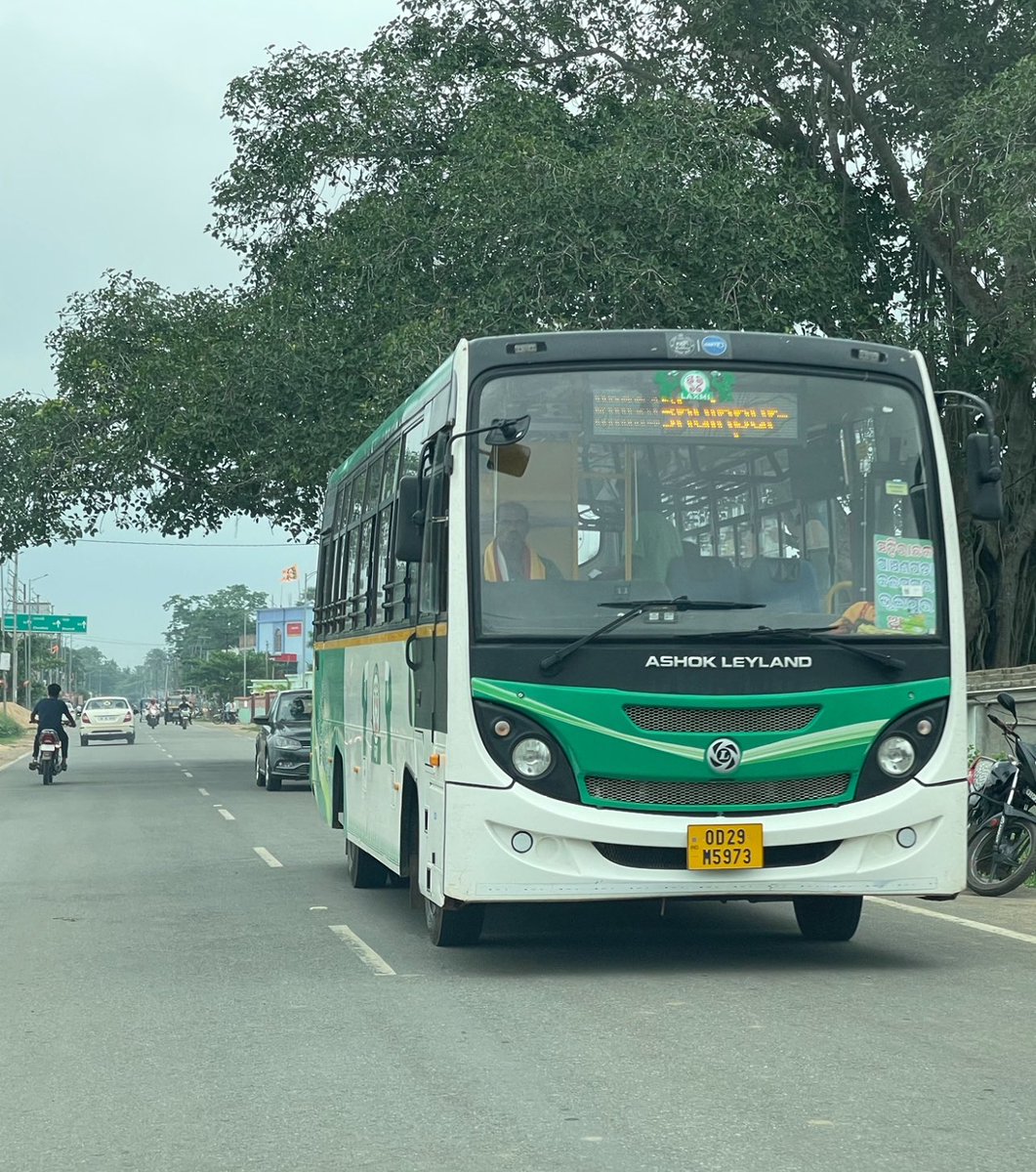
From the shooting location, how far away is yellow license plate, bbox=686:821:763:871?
862 cm

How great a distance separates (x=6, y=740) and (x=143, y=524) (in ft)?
117

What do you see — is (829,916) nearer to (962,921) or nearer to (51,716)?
(962,921)

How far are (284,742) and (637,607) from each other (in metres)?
20.9

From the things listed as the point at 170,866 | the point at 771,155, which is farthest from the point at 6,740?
the point at 170,866

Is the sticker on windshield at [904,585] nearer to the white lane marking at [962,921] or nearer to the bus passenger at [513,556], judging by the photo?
the bus passenger at [513,556]

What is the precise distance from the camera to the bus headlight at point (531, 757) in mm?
8680

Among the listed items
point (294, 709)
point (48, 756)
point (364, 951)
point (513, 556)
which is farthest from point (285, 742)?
point (513, 556)

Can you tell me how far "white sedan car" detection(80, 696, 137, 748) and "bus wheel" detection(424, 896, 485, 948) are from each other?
51970 mm

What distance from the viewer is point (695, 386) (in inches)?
362

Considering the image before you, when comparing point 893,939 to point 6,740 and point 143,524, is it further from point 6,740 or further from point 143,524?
point 6,740

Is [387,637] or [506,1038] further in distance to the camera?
[387,637]

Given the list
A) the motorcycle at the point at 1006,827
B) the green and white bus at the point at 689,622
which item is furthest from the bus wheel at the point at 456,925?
the motorcycle at the point at 1006,827

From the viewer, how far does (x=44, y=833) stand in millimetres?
19766

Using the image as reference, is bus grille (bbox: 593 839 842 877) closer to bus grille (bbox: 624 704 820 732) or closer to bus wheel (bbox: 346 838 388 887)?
bus grille (bbox: 624 704 820 732)
